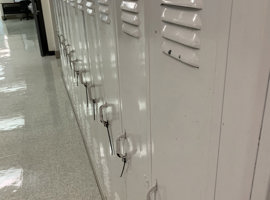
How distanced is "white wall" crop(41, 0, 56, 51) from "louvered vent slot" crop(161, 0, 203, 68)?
5.54m

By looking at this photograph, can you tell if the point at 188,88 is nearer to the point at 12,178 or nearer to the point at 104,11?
the point at 104,11

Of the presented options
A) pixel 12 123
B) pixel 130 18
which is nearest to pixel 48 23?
pixel 12 123

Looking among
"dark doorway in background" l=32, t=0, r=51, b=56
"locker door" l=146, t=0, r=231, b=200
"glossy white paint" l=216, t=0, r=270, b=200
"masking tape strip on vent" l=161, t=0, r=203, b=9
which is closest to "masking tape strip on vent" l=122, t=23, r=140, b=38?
"locker door" l=146, t=0, r=231, b=200

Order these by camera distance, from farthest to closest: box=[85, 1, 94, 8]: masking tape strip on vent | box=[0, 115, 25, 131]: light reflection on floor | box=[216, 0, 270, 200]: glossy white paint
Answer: box=[0, 115, 25, 131]: light reflection on floor → box=[85, 1, 94, 8]: masking tape strip on vent → box=[216, 0, 270, 200]: glossy white paint

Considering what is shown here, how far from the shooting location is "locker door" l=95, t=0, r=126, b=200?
1074 millimetres

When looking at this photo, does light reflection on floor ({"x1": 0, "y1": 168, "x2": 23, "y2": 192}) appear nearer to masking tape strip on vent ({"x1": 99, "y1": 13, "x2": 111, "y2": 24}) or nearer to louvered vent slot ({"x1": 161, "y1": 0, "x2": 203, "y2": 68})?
masking tape strip on vent ({"x1": 99, "y1": 13, "x2": 111, "y2": 24})

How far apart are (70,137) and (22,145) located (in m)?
0.48

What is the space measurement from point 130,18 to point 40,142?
241 centimetres

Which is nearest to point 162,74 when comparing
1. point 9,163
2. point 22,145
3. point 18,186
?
point 18,186

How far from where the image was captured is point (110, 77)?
1197 millimetres

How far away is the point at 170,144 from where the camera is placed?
0.72m

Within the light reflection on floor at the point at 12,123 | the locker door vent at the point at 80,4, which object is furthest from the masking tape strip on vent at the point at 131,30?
the light reflection on floor at the point at 12,123

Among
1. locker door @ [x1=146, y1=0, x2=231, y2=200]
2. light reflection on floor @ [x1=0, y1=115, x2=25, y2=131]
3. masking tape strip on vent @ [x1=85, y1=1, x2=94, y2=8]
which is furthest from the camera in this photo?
light reflection on floor @ [x1=0, y1=115, x2=25, y2=131]

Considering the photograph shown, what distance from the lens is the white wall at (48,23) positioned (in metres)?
5.82
